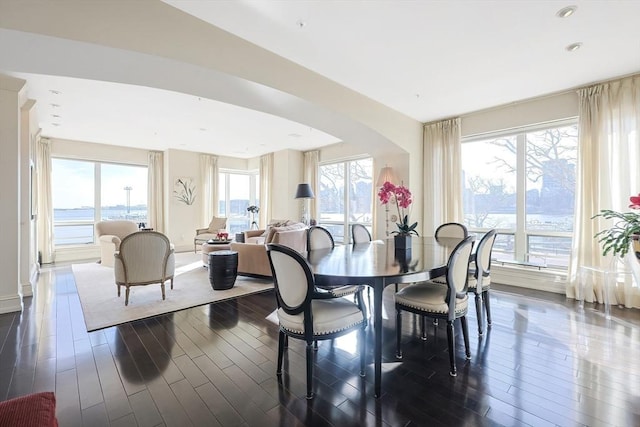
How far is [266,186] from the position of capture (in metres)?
8.59

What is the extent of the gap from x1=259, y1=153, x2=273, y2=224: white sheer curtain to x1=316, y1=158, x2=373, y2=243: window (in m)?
1.60

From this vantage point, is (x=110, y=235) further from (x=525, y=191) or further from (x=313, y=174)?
(x=525, y=191)

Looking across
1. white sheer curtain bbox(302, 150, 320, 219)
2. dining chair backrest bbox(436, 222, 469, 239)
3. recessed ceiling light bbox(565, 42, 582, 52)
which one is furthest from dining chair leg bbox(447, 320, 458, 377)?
white sheer curtain bbox(302, 150, 320, 219)

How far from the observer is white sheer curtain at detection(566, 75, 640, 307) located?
3.53 meters

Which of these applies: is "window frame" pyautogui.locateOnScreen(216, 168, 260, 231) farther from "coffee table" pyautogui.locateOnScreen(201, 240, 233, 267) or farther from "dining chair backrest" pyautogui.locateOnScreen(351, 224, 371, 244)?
"dining chair backrest" pyautogui.locateOnScreen(351, 224, 371, 244)

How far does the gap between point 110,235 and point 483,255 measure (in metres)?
Result: 6.87

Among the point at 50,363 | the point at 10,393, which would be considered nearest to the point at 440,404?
the point at 10,393

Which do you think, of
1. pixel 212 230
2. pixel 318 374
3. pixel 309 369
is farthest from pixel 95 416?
pixel 212 230

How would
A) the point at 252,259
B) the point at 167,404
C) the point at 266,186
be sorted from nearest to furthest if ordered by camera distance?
the point at 167,404, the point at 252,259, the point at 266,186

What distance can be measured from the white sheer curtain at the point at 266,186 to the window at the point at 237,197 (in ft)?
2.22

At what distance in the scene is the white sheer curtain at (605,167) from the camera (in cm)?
353

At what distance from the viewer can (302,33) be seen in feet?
8.88

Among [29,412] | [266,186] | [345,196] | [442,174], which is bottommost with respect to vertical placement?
[29,412]

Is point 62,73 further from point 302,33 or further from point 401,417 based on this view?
point 401,417
